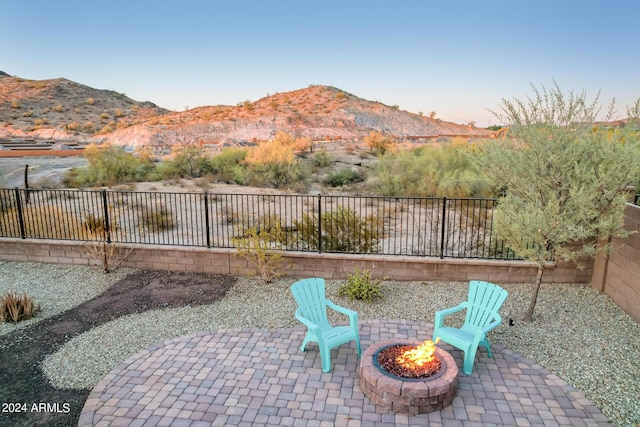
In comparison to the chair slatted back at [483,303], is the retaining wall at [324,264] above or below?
below

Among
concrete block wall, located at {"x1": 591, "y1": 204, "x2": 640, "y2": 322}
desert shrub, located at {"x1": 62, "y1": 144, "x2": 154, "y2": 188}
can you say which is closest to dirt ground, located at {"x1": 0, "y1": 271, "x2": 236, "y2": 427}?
concrete block wall, located at {"x1": 591, "y1": 204, "x2": 640, "y2": 322}

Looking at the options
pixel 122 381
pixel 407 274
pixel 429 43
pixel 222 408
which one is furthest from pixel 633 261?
pixel 429 43

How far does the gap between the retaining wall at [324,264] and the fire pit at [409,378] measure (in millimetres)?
3427

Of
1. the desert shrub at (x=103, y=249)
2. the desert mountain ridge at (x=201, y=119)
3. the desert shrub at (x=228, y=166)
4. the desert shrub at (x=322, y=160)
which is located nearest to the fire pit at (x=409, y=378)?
the desert shrub at (x=103, y=249)

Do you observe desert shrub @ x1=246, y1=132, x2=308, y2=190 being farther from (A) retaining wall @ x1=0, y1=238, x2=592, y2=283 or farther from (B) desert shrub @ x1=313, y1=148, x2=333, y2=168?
(A) retaining wall @ x1=0, y1=238, x2=592, y2=283

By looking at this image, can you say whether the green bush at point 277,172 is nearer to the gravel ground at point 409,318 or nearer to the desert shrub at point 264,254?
the desert shrub at point 264,254

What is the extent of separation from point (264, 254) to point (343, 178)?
14.5m

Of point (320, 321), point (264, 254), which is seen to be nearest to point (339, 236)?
point (264, 254)

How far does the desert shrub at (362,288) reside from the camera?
7.40 meters

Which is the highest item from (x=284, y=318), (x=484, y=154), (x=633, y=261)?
(x=484, y=154)

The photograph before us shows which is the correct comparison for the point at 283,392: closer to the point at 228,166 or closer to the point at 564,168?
the point at 564,168

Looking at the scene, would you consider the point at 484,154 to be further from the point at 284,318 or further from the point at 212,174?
the point at 212,174

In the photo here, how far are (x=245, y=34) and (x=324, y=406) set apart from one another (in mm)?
26026

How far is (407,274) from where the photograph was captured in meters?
8.26
